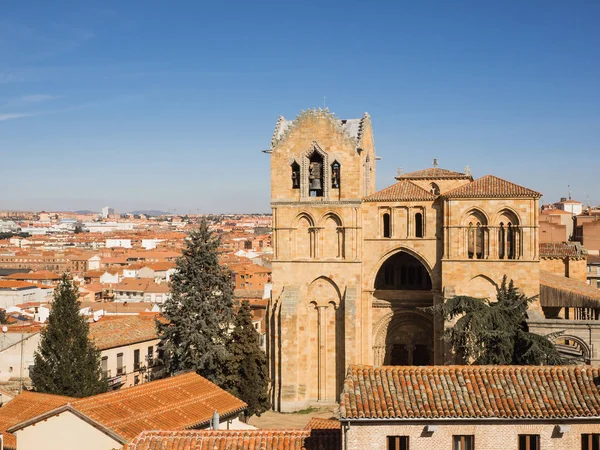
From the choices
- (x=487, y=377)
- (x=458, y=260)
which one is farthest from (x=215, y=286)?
(x=487, y=377)

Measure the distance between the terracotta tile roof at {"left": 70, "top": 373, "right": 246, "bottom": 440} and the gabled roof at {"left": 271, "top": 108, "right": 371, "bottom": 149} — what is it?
15899 mm

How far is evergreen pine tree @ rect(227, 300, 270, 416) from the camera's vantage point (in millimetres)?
34812

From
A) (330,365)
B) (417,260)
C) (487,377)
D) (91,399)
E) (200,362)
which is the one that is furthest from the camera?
(417,260)

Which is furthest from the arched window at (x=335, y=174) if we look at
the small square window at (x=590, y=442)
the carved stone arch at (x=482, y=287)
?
the small square window at (x=590, y=442)

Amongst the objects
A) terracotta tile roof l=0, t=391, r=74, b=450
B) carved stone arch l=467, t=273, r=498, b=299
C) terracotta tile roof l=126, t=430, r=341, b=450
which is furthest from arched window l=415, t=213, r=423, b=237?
terracotta tile roof l=126, t=430, r=341, b=450

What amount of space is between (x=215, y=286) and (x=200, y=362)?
390 centimetres

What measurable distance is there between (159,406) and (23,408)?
7006 mm

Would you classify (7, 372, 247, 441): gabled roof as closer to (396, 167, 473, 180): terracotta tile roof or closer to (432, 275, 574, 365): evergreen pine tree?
(432, 275, 574, 365): evergreen pine tree

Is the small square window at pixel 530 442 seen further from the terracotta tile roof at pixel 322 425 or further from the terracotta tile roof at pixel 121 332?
the terracotta tile roof at pixel 121 332

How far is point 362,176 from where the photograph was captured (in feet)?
124

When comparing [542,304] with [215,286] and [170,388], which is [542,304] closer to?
[215,286]

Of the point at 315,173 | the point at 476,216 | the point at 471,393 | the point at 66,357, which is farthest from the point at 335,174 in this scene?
the point at 471,393

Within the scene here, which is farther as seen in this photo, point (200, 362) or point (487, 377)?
point (200, 362)

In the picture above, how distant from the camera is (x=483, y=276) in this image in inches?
1383
